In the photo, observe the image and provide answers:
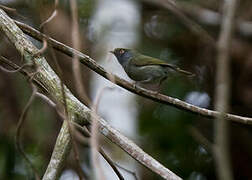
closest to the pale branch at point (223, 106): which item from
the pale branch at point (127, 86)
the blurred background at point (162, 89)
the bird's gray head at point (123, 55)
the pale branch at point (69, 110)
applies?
the pale branch at point (69, 110)

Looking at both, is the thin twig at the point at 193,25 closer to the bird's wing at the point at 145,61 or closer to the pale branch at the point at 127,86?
the pale branch at the point at 127,86

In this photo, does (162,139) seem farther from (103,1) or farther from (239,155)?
(103,1)

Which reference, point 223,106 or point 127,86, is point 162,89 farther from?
point 223,106

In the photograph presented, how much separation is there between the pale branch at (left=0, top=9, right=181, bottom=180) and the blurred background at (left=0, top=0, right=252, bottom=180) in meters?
2.56

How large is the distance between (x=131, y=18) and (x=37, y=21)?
48.9 inches

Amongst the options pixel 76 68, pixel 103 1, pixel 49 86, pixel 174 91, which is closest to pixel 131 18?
pixel 103 1

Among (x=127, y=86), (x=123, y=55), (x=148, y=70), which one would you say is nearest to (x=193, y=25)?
(x=127, y=86)

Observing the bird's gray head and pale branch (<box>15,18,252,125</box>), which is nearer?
pale branch (<box>15,18,252,125</box>)

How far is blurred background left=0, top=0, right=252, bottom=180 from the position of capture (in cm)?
610

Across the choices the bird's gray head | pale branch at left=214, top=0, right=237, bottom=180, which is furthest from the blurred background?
pale branch at left=214, top=0, right=237, bottom=180

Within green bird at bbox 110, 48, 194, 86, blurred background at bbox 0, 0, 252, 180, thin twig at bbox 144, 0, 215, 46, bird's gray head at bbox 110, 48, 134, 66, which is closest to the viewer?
thin twig at bbox 144, 0, 215, 46

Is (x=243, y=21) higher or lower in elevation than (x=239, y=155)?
higher

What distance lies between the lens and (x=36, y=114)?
20.3 ft

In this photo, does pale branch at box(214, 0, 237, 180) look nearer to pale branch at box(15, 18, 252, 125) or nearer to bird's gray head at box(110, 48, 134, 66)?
pale branch at box(15, 18, 252, 125)
